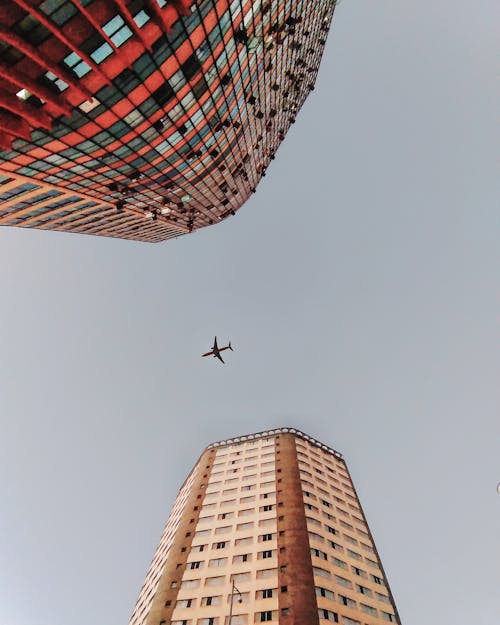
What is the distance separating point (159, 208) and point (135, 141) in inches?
602

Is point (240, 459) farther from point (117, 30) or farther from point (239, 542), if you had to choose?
point (117, 30)

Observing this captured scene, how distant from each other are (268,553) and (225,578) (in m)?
5.47

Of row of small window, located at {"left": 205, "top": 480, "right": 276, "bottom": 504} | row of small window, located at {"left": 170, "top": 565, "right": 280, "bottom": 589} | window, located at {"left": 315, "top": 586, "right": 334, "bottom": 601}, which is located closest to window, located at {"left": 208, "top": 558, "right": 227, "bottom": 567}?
row of small window, located at {"left": 170, "top": 565, "right": 280, "bottom": 589}

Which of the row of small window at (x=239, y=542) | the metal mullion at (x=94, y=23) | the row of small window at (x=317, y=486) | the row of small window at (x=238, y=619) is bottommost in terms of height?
the row of small window at (x=238, y=619)

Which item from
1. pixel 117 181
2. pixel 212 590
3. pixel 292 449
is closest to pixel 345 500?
pixel 292 449

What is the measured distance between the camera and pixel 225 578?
42531 millimetres

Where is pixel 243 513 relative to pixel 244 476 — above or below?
below

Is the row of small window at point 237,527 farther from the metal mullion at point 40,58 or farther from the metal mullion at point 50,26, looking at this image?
the metal mullion at point 50,26

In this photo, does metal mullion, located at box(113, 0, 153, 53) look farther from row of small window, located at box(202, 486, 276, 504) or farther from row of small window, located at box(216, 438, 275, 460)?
row of small window, located at box(216, 438, 275, 460)

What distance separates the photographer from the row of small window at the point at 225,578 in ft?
136

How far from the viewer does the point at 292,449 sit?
64.7m

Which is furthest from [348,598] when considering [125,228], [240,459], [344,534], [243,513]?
[125,228]

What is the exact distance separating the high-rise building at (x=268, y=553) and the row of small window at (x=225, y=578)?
118mm

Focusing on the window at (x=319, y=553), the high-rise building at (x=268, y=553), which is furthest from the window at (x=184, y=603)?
the window at (x=319, y=553)
